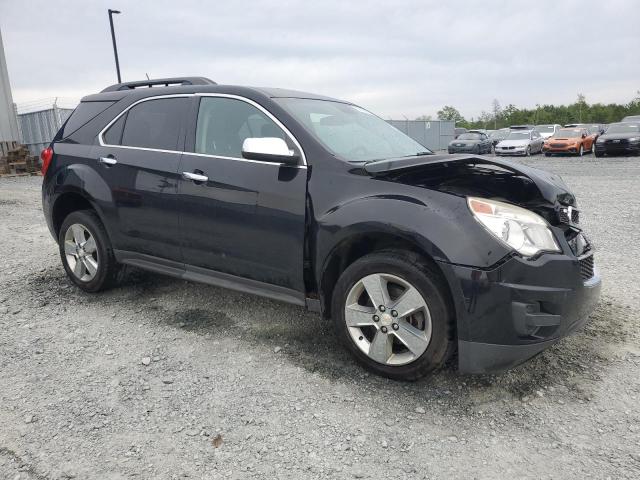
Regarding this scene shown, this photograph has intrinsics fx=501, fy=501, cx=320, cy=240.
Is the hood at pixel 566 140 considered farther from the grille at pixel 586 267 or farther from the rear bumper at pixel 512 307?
the rear bumper at pixel 512 307

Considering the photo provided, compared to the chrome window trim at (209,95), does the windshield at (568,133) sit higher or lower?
lower

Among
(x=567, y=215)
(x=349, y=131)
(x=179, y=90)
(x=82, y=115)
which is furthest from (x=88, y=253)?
(x=567, y=215)

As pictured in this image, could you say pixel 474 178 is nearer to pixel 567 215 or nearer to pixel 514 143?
pixel 567 215

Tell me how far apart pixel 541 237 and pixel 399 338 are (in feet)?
3.06

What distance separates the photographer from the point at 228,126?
361 centimetres

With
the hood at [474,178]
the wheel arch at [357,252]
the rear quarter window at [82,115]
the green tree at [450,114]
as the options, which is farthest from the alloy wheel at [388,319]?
the green tree at [450,114]

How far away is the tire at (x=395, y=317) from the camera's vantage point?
106 inches

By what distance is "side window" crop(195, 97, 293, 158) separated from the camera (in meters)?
3.44

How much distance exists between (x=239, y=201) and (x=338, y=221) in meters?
0.77

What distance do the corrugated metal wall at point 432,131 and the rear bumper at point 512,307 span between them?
33846 millimetres

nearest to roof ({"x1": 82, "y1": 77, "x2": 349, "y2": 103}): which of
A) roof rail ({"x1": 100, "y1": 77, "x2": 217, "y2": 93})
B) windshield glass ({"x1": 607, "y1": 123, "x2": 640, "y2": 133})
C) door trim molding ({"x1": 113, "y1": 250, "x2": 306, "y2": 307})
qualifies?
roof rail ({"x1": 100, "y1": 77, "x2": 217, "y2": 93})

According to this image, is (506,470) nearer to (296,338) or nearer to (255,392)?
(255,392)

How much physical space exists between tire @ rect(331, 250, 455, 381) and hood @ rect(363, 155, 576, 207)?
1.44ft

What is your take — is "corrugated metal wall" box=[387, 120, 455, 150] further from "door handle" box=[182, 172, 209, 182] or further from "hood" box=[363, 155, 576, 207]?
"hood" box=[363, 155, 576, 207]
